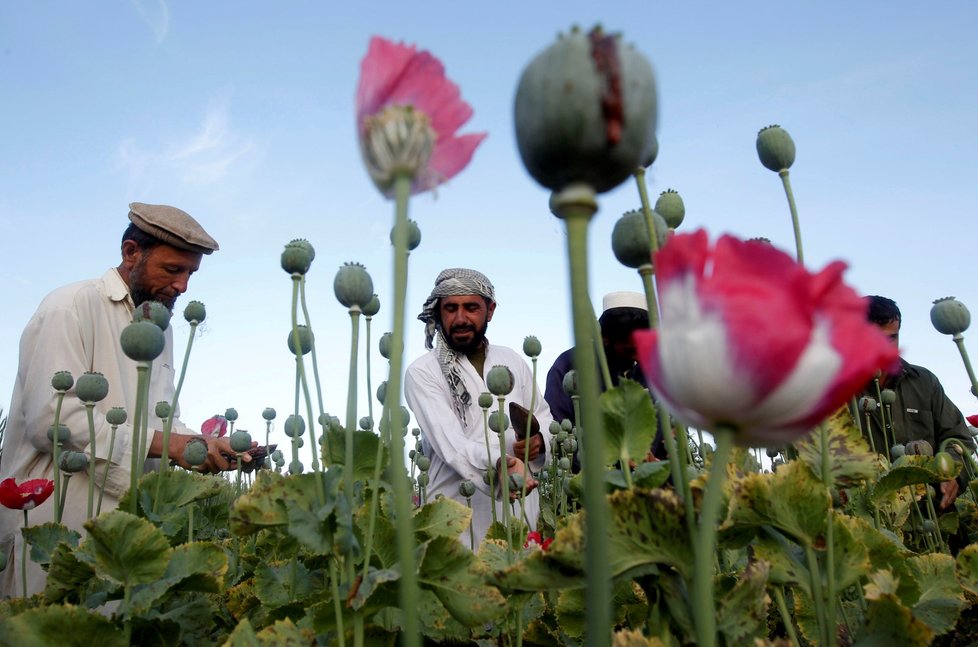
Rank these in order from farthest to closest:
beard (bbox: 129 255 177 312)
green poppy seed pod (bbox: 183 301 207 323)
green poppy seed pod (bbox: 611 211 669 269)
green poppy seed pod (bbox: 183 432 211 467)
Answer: beard (bbox: 129 255 177 312) → green poppy seed pod (bbox: 183 432 211 467) → green poppy seed pod (bbox: 183 301 207 323) → green poppy seed pod (bbox: 611 211 669 269)

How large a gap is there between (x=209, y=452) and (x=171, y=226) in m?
0.89

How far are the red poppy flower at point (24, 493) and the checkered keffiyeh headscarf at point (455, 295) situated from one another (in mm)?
1735

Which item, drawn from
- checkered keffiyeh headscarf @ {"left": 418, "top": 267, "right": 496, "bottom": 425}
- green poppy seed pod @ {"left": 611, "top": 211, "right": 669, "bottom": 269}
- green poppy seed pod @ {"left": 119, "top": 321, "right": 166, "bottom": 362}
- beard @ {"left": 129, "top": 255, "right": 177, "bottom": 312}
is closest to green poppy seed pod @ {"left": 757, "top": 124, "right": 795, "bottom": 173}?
green poppy seed pod @ {"left": 611, "top": 211, "right": 669, "bottom": 269}

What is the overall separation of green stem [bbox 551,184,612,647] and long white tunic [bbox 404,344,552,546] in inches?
94.5

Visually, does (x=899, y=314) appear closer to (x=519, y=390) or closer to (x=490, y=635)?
(x=519, y=390)

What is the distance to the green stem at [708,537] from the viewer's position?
0.52 metres

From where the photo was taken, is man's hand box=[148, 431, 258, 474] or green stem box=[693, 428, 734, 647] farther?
man's hand box=[148, 431, 258, 474]

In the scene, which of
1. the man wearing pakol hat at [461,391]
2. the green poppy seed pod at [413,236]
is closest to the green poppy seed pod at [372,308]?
the green poppy seed pod at [413,236]

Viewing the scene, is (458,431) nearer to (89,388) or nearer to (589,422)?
(89,388)

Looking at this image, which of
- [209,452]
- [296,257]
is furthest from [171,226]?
[296,257]

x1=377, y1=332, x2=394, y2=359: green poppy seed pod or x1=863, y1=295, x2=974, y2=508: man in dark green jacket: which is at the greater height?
x1=863, y1=295, x2=974, y2=508: man in dark green jacket

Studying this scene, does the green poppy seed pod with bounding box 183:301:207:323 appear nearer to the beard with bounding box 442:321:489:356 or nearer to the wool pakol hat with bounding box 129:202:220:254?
the wool pakol hat with bounding box 129:202:220:254

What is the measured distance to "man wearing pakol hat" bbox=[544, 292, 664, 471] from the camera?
3.18m

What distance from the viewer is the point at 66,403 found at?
215cm
